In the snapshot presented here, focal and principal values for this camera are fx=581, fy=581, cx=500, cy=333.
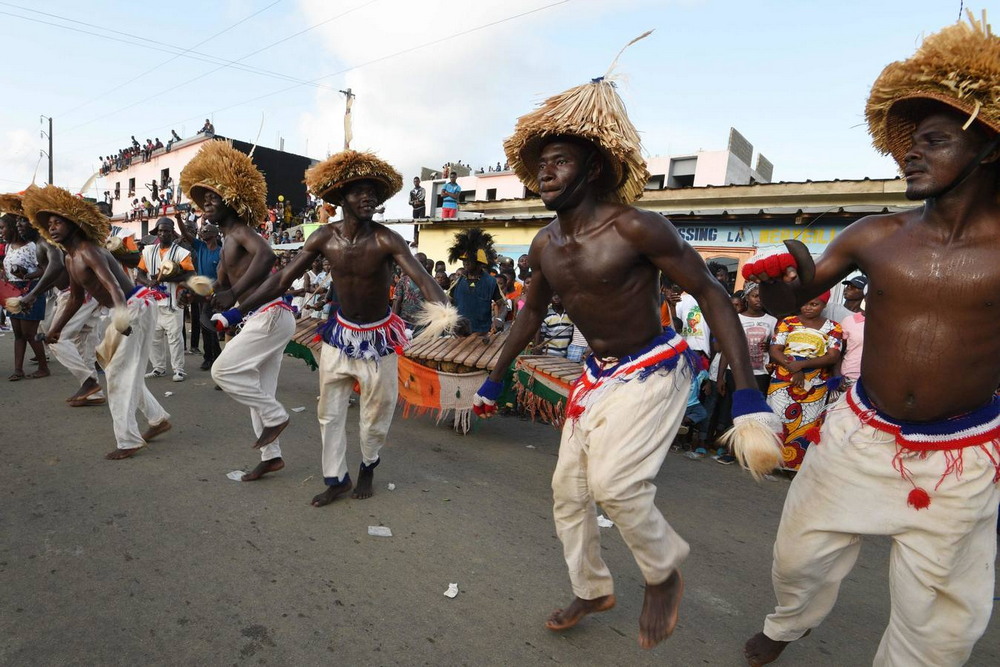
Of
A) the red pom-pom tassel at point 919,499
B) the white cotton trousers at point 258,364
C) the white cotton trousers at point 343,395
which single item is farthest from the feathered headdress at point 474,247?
the red pom-pom tassel at point 919,499

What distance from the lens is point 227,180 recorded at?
423 cm

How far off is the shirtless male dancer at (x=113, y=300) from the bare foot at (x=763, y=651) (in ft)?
14.0

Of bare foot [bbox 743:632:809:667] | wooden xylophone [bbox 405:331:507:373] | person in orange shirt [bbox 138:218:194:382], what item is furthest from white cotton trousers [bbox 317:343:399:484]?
person in orange shirt [bbox 138:218:194:382]

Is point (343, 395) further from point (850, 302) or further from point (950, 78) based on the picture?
point (850, 302)

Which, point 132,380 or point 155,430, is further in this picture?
point 155,430

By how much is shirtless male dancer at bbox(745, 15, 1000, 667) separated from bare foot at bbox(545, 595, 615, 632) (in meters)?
0.85

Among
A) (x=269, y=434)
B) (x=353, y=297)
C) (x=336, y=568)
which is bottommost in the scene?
(x=336, y=568)

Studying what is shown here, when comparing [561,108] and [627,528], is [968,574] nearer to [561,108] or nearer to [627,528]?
[627,528]

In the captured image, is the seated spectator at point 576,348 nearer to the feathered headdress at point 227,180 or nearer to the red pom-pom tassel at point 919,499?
the feathered headdress at point 227,180

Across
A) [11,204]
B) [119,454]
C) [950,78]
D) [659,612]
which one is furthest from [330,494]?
[11,204]

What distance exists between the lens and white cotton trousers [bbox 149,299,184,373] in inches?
286

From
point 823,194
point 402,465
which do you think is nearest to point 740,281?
point 823,194

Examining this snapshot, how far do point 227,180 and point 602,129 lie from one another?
3.10m

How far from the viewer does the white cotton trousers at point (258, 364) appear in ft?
12.7
